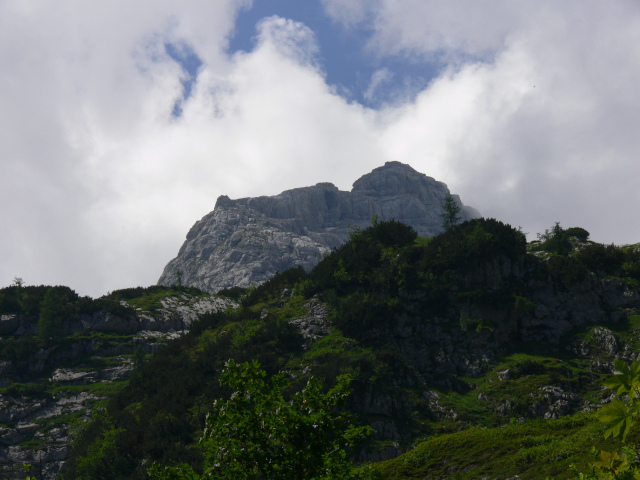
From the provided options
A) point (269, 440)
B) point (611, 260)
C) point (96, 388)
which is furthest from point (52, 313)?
point (611, 260)

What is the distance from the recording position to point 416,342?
51.2 metres

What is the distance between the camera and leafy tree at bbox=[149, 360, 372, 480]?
30.2 feet

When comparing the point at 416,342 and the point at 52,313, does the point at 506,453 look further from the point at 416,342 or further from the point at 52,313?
the point at 52,313

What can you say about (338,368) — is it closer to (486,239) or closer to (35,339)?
(486,239)

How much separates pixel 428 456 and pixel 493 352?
30616 mm

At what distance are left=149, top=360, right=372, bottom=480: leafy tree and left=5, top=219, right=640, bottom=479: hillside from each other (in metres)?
28.4

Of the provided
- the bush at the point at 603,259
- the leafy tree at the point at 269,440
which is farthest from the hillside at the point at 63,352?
the bush at the point at 603,259

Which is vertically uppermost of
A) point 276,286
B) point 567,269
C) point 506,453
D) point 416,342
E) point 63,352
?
point 276,286

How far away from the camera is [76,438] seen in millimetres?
51281

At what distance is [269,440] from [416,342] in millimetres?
Result: 43680

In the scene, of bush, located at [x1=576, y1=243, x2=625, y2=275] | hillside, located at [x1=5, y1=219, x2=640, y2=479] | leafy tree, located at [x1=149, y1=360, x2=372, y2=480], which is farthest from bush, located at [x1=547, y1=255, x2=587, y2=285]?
leafy tree, located at [x1=149, y1=360, x2=372, y2=480]

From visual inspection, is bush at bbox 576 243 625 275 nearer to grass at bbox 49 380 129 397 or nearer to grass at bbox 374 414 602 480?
grass at bbox 374 414 602 480

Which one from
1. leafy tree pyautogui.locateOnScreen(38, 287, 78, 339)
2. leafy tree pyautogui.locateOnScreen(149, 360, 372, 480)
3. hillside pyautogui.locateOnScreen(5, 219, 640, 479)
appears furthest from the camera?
leafy tree pyautogui.locateOnScreen(38, 287, 78, 339)

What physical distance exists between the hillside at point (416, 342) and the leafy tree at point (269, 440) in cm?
2842
